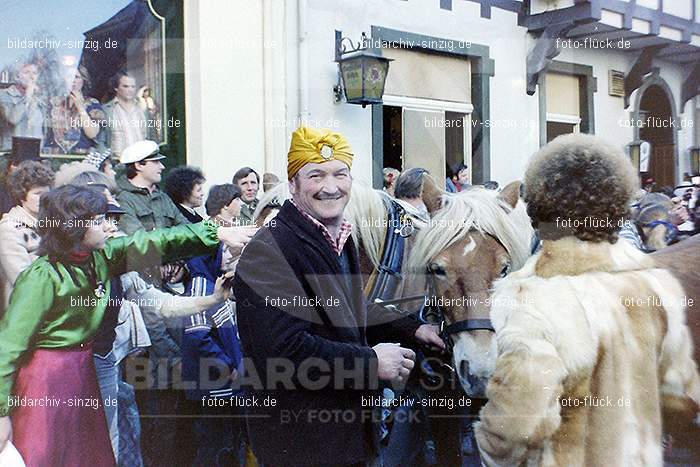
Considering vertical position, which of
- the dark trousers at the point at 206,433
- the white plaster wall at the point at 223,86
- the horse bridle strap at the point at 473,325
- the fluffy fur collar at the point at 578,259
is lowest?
the dark trousers at the point at 206,433

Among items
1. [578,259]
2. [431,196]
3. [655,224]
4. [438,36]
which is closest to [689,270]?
[578,259]

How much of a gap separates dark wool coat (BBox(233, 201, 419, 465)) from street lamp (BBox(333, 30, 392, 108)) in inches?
77.2

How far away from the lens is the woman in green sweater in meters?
3.18

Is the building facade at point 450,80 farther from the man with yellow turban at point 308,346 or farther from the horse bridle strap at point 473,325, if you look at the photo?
the man with yellow turban at point 308,346

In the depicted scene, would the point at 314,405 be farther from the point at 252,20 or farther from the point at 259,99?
the point at 252,20

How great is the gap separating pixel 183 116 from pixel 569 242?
2717mm

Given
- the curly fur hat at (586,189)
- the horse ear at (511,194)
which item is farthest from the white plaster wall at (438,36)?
the curly fur hat at (586,189)

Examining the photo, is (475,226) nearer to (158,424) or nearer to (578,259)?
(578,259)

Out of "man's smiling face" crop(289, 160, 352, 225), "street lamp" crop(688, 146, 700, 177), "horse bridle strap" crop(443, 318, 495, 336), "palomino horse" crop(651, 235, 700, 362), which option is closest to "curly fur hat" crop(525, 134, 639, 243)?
"palomino horse" crop(651, 235, 700, 362)

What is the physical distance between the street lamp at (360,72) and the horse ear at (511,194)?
3.95ft

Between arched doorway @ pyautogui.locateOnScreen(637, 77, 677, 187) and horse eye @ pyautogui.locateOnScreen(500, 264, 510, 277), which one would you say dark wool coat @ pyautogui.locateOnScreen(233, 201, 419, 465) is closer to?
horse eye @ pyautogui.locateOnScreen(500, 264, 510, 277)

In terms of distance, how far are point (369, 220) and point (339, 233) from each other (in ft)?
3.70

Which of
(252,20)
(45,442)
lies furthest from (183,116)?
(45,442)

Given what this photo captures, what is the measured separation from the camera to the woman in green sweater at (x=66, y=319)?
3.18 metres
